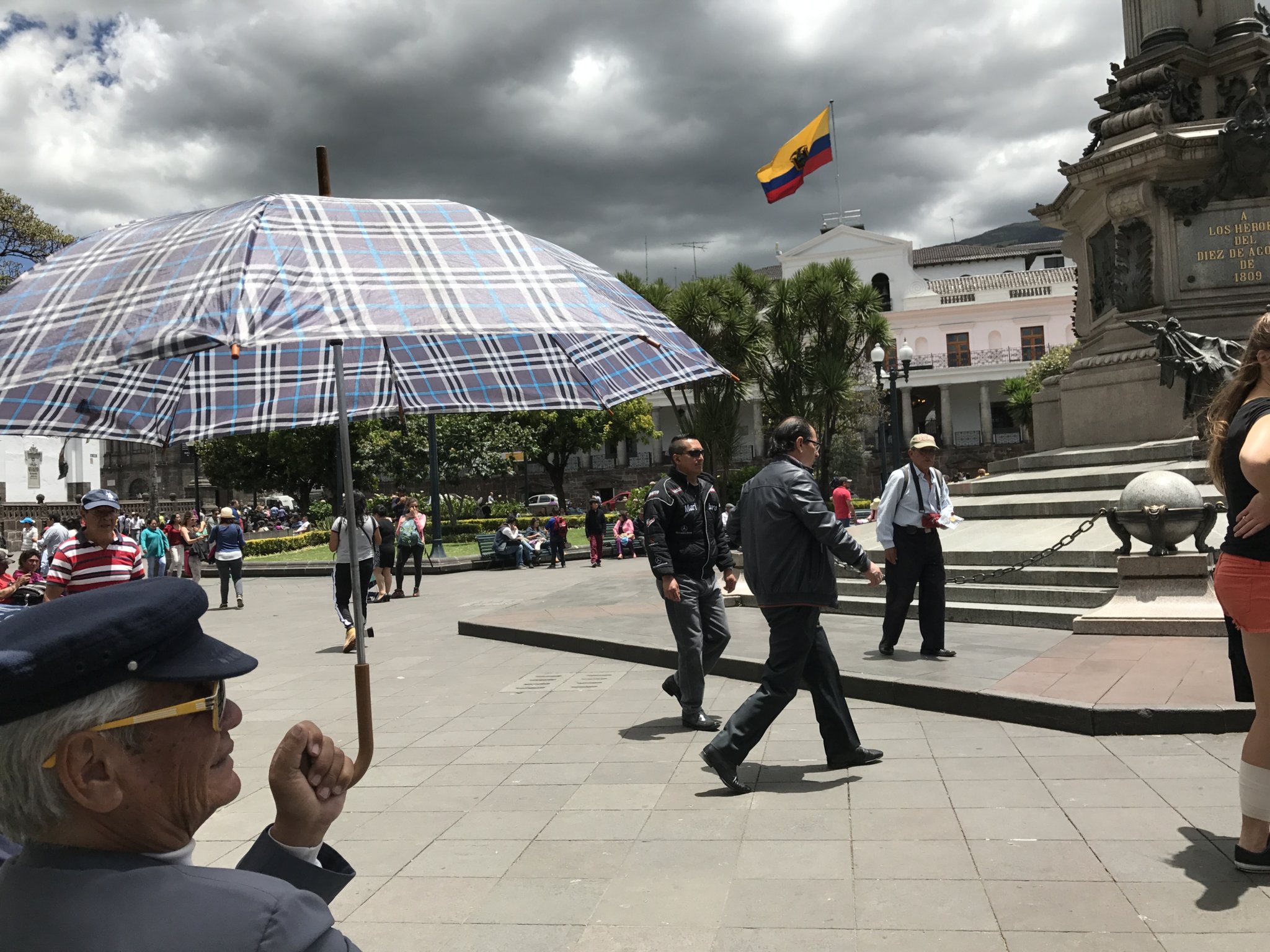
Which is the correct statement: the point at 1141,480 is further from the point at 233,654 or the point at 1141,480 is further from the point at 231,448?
the point at 231,448

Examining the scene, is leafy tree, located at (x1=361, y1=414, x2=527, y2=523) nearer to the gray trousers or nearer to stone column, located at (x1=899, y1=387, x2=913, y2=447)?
stone column, located at (x1=899, y1=387, x2=913, y2=447)

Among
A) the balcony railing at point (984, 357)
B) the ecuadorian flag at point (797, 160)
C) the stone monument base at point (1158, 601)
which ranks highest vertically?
the ecuadorian flag at point (797, 160)

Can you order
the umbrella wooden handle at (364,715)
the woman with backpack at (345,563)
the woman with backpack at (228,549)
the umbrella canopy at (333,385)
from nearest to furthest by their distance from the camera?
the umbrella wooden handle at (364,715) → the umbrella canopy at (333,385) → the woman with backpack at (345,563) → the woman with backpack at (228,549)

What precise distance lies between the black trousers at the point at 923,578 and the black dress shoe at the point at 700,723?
2104mm

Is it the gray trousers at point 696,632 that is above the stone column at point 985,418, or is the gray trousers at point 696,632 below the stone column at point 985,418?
below

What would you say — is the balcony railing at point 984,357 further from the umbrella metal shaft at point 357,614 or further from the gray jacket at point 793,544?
the umbrella metal shaft at point 357,614

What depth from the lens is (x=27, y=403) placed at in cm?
428

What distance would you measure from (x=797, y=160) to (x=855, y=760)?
30.1m

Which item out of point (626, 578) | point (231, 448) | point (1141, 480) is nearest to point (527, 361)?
point (1141, 480)

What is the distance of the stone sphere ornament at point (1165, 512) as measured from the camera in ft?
27.8

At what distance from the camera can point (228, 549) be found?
56.7ft

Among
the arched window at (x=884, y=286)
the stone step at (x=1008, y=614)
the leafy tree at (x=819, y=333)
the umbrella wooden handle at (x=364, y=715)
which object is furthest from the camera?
the arched window at (x=884, y=286)

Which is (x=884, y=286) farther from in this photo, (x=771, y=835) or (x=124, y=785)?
(x=124, y=785)

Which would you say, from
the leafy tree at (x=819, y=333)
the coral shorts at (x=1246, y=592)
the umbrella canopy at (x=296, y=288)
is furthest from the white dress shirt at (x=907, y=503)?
the leafy tree at (x=819, y=333)
